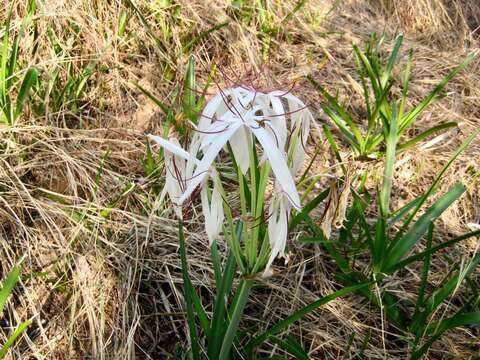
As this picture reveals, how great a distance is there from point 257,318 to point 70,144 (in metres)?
0.88

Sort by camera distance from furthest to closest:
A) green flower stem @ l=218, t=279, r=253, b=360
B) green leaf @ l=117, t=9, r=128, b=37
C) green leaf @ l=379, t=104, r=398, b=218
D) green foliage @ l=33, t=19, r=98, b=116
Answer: green leaf @ l=117, t=9, r=128, b=37, green foliage @ l=33, t=19, r=98, b=116, green leaf @ l=379, t=104, r=398, b=218, green flower stem @ l=218, t=279, r=253, b=360

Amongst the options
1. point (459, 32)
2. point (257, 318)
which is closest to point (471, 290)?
point (257, 318)

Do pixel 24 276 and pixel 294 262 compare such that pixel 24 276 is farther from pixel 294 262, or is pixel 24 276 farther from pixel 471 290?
pixel 471 290

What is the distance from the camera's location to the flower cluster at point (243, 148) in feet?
2.44

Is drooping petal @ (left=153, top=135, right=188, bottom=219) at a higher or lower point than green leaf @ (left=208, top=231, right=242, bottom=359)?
higher

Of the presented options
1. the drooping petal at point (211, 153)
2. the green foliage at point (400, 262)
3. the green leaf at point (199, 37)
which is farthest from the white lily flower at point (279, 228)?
Result: the green leaf at point (199, 37)

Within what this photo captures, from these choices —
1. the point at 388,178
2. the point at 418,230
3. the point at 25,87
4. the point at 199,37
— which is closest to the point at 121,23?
the point at 199,37

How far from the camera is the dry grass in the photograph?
4.54ft

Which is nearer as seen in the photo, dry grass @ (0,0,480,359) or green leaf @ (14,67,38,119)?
dry grass @ (0,0,480,359)

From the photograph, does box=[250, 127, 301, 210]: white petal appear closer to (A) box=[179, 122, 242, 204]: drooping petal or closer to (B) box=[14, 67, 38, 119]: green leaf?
(A) box=[179, 122, 242, 204]: drooping petal

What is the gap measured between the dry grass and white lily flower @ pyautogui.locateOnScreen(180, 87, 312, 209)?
206mm

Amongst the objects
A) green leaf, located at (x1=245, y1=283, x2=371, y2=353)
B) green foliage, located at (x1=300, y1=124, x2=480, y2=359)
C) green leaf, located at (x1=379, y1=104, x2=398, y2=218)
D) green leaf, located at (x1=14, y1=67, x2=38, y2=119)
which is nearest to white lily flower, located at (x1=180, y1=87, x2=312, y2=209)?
green leaf, located at (x1=245, y1=283, x2=371, y2=353)

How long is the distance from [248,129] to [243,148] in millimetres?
41

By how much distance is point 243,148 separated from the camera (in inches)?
32.1
